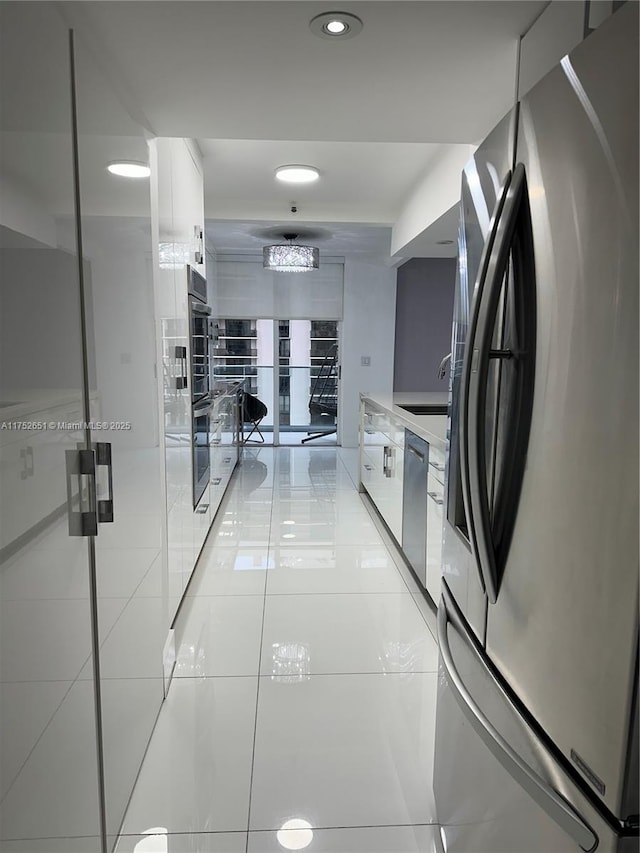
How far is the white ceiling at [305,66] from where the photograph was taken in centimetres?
126

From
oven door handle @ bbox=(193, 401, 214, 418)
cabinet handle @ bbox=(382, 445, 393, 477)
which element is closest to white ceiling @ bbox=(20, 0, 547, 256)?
oven door handle @ bbox=(193, 401, 214, 418)

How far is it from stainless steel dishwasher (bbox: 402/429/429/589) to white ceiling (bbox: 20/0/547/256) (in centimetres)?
158

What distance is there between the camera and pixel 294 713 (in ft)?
6.98

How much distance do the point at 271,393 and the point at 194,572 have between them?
182 inches

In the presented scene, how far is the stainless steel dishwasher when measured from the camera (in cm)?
301

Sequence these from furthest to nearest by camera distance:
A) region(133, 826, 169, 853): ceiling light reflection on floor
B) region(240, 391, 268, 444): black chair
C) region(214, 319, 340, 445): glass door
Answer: region(214, 319, 340, 445): glass door
region(240, 391, 268, 444): black chair
region(133, 826, 169, 853): ceiling light reflection on floor

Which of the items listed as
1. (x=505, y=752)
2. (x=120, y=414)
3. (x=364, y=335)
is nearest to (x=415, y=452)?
(x=120, y=414)

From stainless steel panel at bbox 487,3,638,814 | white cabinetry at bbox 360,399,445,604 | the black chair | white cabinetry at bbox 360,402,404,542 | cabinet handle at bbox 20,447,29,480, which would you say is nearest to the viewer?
stainless steel panel at bbox 487,3,638,814

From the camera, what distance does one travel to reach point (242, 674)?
238cm

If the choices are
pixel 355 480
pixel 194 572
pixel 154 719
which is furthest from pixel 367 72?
pixel 355 480

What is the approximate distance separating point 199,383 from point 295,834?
2.38 m

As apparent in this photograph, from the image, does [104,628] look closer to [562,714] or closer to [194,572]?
[562,714]

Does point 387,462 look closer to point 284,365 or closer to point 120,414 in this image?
point 120,414

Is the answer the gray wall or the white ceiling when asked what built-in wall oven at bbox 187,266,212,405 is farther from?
the gray wall
